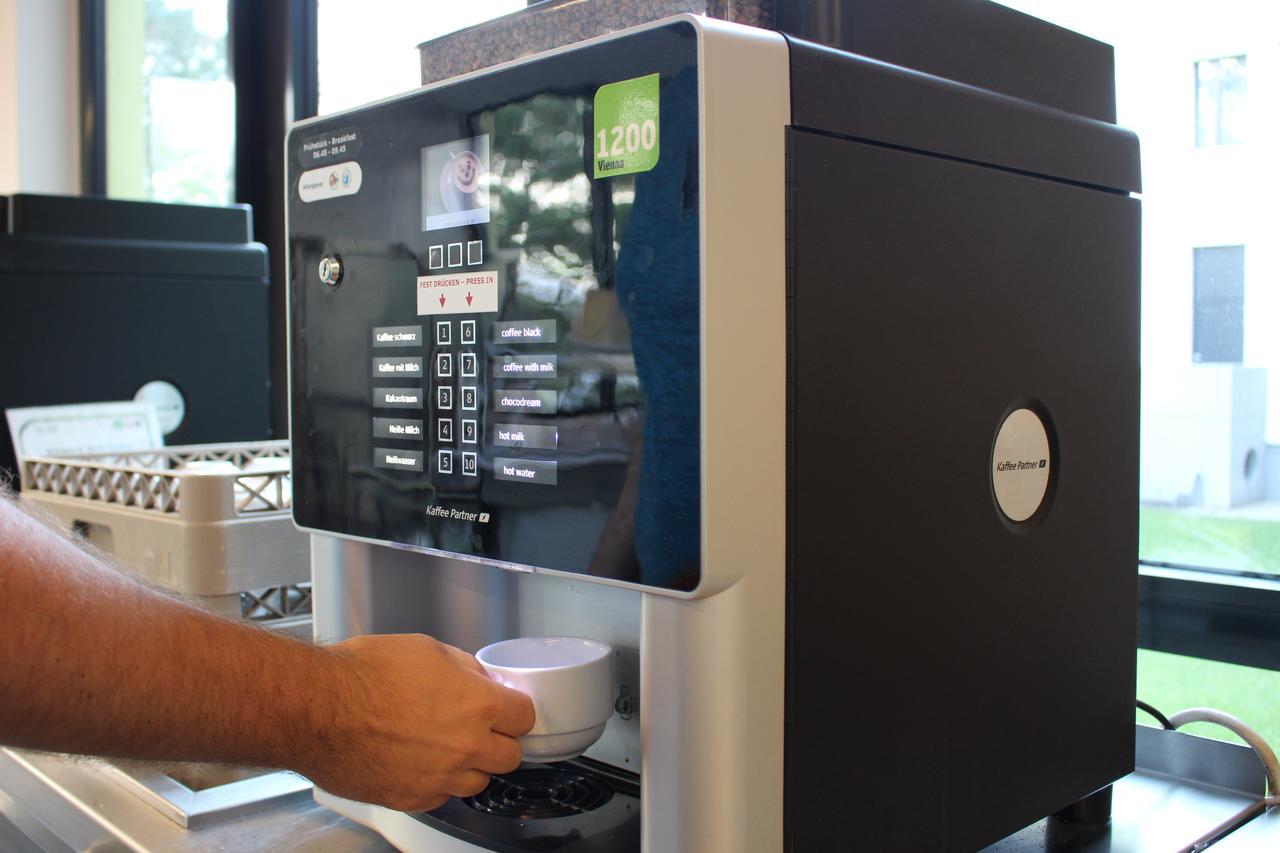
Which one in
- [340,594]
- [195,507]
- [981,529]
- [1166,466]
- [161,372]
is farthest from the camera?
[161,372]

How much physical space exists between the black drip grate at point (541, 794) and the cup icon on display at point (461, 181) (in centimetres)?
28

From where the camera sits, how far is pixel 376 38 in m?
1.70

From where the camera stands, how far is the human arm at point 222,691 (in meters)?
0.47

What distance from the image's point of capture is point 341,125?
0.62 m

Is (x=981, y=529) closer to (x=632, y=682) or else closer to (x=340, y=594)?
(x=632, y=682)

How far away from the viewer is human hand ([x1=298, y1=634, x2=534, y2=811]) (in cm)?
52

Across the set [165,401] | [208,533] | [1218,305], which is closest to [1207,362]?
[1218,305]

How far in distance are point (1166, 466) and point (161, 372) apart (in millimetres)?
1133

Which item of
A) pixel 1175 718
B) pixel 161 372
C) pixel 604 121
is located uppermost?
pixel 604 121

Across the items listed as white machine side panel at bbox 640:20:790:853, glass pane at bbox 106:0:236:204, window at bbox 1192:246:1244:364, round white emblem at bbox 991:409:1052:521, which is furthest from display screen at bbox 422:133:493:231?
glass pane at bbox 106:0:236:204

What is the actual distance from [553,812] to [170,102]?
92.4 inches

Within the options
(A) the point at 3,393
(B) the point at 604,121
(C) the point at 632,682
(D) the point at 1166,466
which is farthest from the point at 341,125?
(A) the point at 3,393

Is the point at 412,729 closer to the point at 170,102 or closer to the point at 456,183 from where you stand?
the point at 456,183

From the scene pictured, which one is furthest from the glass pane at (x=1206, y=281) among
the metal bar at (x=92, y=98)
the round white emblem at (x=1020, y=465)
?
the metal bar at (x=92, y=98)
